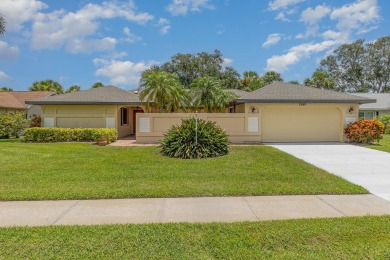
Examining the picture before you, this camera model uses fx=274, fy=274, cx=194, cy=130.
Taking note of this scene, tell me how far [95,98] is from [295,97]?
12963mm

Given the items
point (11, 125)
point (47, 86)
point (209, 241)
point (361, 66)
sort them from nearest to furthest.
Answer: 1. point (209, 241)
2. point (11, 125)
3. point (47, 86)
4. point (361, 66)

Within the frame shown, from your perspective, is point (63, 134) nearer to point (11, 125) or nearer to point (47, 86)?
point (11, 125)

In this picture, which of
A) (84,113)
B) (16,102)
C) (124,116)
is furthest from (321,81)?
(16,102)

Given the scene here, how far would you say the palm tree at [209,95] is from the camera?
59.5 feet

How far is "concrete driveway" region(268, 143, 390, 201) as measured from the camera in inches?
282

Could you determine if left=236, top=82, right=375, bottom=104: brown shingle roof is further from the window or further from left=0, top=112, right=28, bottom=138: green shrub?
left=0, top=112, right=28, bottom=138: green shrub

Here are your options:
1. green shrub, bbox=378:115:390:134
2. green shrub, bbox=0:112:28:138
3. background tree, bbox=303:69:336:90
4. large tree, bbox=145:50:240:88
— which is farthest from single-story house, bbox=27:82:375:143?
large tree, bbox=145:50:240:88

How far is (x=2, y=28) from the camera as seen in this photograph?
14.2m

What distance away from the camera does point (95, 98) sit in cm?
1861

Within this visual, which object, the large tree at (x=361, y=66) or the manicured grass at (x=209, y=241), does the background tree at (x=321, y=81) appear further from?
the manicured grass at (x=209, y=241)

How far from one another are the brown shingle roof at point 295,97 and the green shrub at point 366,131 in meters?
1.41

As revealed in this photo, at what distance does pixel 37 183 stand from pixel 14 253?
3.91 metres

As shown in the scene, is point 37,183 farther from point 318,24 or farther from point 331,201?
point 318,24

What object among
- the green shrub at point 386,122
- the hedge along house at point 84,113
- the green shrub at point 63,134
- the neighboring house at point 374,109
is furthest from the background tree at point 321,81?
the green shrub at point 63,134
